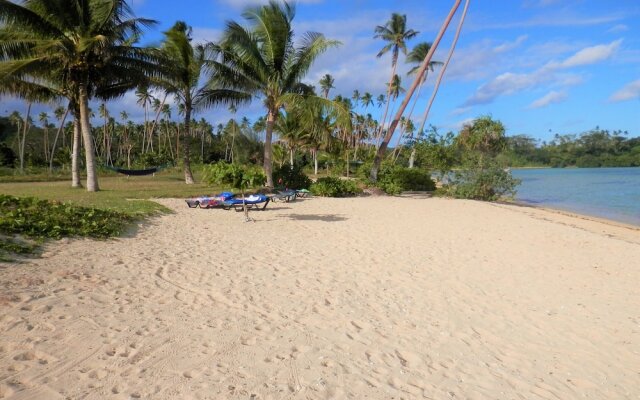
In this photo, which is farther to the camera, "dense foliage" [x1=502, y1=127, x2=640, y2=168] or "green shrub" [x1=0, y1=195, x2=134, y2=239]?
"dense foliage" [x1=502, y1=127, x2=640, y2=168]

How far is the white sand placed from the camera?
3039 mm

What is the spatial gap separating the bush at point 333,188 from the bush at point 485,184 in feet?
19.9

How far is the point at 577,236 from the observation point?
10.7 meters

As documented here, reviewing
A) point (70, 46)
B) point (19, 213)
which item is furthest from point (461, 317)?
point (70, 46)

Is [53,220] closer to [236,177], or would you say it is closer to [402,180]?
[236,177]

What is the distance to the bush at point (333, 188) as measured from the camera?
60.8 feet

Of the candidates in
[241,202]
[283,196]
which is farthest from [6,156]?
[241,202]

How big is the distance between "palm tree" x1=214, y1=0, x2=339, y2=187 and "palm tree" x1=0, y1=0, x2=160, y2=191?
10.0 feet

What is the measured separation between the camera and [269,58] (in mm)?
16875

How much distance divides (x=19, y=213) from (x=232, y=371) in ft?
17.8

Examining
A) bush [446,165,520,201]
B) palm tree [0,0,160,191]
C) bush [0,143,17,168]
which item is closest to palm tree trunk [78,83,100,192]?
palm tree [0,0,160,191]

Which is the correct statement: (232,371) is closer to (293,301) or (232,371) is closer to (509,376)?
(293,301)

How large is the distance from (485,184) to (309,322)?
62.8 feet

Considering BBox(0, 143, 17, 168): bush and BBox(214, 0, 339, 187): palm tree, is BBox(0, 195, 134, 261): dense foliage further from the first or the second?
BBox(0, 143, 17, 168): bush
